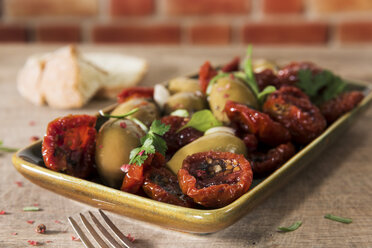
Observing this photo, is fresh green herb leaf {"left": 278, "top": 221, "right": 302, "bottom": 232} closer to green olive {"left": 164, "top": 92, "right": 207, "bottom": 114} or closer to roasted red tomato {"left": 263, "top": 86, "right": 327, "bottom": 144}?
roasted red tomato {"left": 263, "top": 86, "right": 327, "bottom": 144}

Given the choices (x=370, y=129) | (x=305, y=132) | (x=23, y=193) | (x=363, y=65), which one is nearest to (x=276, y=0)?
(x=363, y=65)

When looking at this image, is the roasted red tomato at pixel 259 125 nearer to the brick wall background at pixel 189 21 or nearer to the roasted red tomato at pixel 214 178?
the roasted red tomato at pixel 214 178

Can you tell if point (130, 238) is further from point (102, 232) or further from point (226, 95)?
point (226, 95)

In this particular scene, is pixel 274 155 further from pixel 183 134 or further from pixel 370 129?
pixel 370 129

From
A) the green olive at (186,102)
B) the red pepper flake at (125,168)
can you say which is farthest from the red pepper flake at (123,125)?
the green olive at (186,102)

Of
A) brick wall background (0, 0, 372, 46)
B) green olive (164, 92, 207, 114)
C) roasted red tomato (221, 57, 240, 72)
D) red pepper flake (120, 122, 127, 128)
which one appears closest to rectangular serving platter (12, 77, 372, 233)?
red pepper flake (120, 122, 127, 128)

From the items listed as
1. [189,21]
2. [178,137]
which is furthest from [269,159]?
[189,21]
